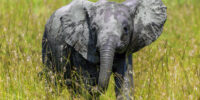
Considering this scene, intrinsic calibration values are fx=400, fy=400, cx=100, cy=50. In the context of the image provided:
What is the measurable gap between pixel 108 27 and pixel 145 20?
28.5 inches

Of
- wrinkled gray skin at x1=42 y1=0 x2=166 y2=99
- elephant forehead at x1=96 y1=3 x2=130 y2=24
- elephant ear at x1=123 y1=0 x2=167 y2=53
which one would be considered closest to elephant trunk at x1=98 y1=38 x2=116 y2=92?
wrinkled gray skin at x1=42 y1=0 x2=166 y2=99

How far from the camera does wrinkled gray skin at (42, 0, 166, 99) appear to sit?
156 inches

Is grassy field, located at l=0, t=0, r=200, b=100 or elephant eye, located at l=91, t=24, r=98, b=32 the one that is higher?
elephant eye, located at l=91, t=24, r=98, b=32

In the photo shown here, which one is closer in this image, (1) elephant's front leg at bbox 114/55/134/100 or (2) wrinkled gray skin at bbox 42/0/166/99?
(2) wrinkled gray skin at bbox 42/0/166/99

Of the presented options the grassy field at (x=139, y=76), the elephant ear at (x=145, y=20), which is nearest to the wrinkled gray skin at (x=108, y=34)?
the elephant ear at (x=145, y=20)

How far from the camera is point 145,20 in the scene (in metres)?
4.55

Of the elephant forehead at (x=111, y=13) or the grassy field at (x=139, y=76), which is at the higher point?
the elephant forehead at (x=111, y=13)

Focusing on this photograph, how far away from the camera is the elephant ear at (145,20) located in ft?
14.6

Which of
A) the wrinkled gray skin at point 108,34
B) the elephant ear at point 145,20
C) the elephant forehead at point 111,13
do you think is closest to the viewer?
the wrinkled gray skin at point 108,34

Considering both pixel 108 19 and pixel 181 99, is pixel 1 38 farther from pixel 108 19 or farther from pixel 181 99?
pixel 181 99

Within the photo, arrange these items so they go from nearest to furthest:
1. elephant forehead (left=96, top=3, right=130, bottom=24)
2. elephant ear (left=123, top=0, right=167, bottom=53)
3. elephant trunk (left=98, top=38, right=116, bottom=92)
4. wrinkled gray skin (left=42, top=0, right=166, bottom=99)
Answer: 1. elephant trunk (left=98, top=38, right=116, bottom=92)
2. wrinkled gray skin (left=42, top=0, right=166, bottom=99)
3. elephant forehead (left=96, top=3, right=130, bottom=24)
4. elephant ear (left=123, top=0, right=167, bottom=53)

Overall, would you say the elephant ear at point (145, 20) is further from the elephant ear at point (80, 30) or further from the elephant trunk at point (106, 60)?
the elephant trunk at point (106, 60)

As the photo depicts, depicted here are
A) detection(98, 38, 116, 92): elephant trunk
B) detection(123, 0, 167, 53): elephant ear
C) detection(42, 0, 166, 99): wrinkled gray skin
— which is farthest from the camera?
detection(123, 0, 167, 53): elephant ear

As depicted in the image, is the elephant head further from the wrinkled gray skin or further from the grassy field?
the grassy field
